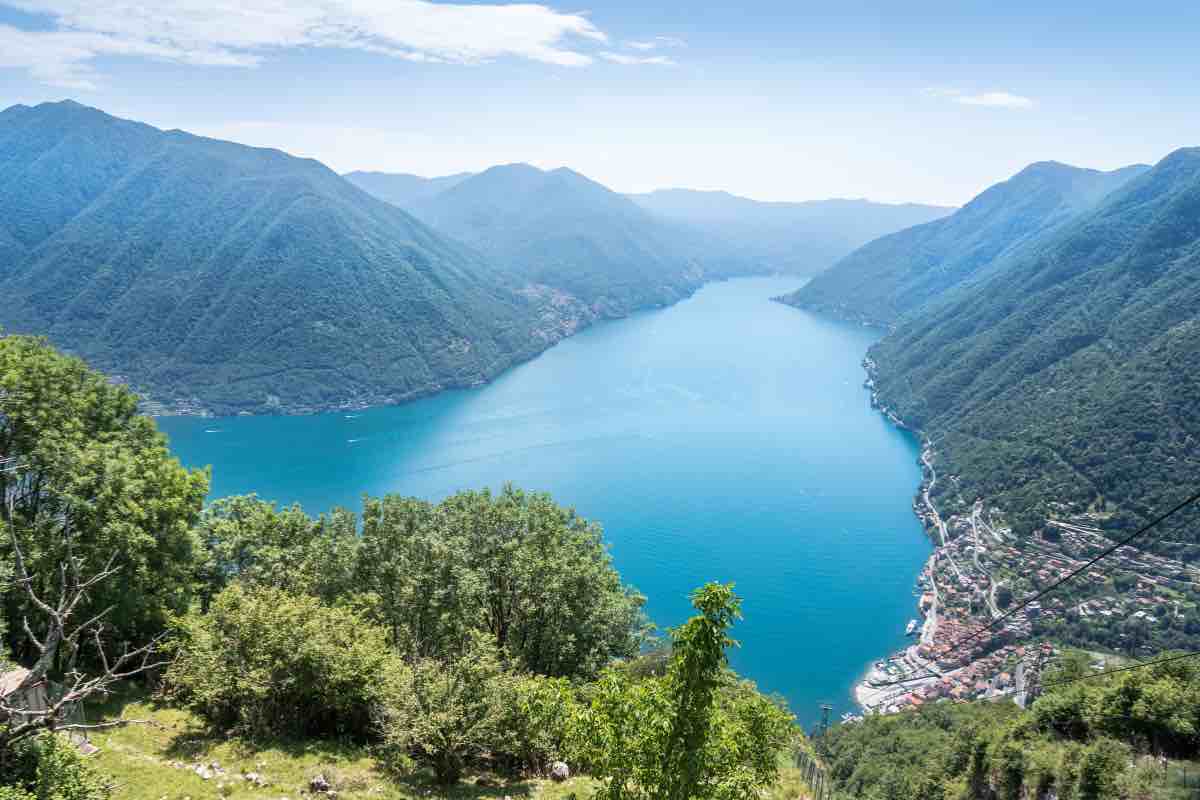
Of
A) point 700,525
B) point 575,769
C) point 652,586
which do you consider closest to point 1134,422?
point 700,525

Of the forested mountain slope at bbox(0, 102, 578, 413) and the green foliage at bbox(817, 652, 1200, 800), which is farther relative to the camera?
the forested mountain slope at bbox(0, 102, 578, 413)

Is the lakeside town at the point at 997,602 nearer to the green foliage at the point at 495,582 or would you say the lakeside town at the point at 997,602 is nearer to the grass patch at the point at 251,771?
the green foliage at the point at 495,582

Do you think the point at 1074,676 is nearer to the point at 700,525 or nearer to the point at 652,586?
the point at 652,586

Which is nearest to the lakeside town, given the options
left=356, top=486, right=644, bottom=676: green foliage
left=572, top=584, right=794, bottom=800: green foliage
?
left=356, top=486, right=644, bottom=676: green foliage

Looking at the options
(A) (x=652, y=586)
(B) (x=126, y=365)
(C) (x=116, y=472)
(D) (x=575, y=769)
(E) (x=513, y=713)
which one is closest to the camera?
(E) (x=513, y=713)

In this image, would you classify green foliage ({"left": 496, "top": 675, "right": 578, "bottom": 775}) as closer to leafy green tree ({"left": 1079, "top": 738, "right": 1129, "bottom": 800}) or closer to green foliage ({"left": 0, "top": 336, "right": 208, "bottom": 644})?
green foliage ({"left": 0, "top": 336, "right": 208, "bottom": 644})

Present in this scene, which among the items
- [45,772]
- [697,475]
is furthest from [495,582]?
[697,475]
